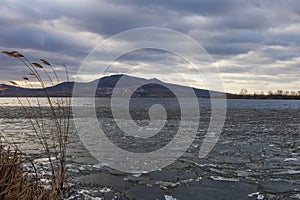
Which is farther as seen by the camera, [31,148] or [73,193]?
[31,148]

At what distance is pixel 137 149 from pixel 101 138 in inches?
114

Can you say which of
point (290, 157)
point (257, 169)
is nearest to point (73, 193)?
point (257, 169)

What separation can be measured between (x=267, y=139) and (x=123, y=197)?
350 inches

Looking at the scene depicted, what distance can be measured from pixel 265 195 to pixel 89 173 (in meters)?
3.76

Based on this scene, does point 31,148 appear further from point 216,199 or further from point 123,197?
point 216,199

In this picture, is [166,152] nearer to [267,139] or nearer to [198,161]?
[198,161]

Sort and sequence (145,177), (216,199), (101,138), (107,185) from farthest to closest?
(101,138)
(145,177)
(107,185)
(216,199)

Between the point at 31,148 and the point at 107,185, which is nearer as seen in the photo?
the point at 107,185

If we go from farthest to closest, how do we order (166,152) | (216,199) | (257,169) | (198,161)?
1. (166,152)
2. (198,161)
3. (257,169)
4. (216,199)

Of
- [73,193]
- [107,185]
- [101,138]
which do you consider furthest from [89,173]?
[101,138]

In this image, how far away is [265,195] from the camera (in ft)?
17.9

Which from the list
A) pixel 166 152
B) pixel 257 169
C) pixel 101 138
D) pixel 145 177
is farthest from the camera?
pixel 101 138

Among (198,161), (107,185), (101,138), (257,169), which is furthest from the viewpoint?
(101,138)

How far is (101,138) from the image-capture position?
1235 cm
